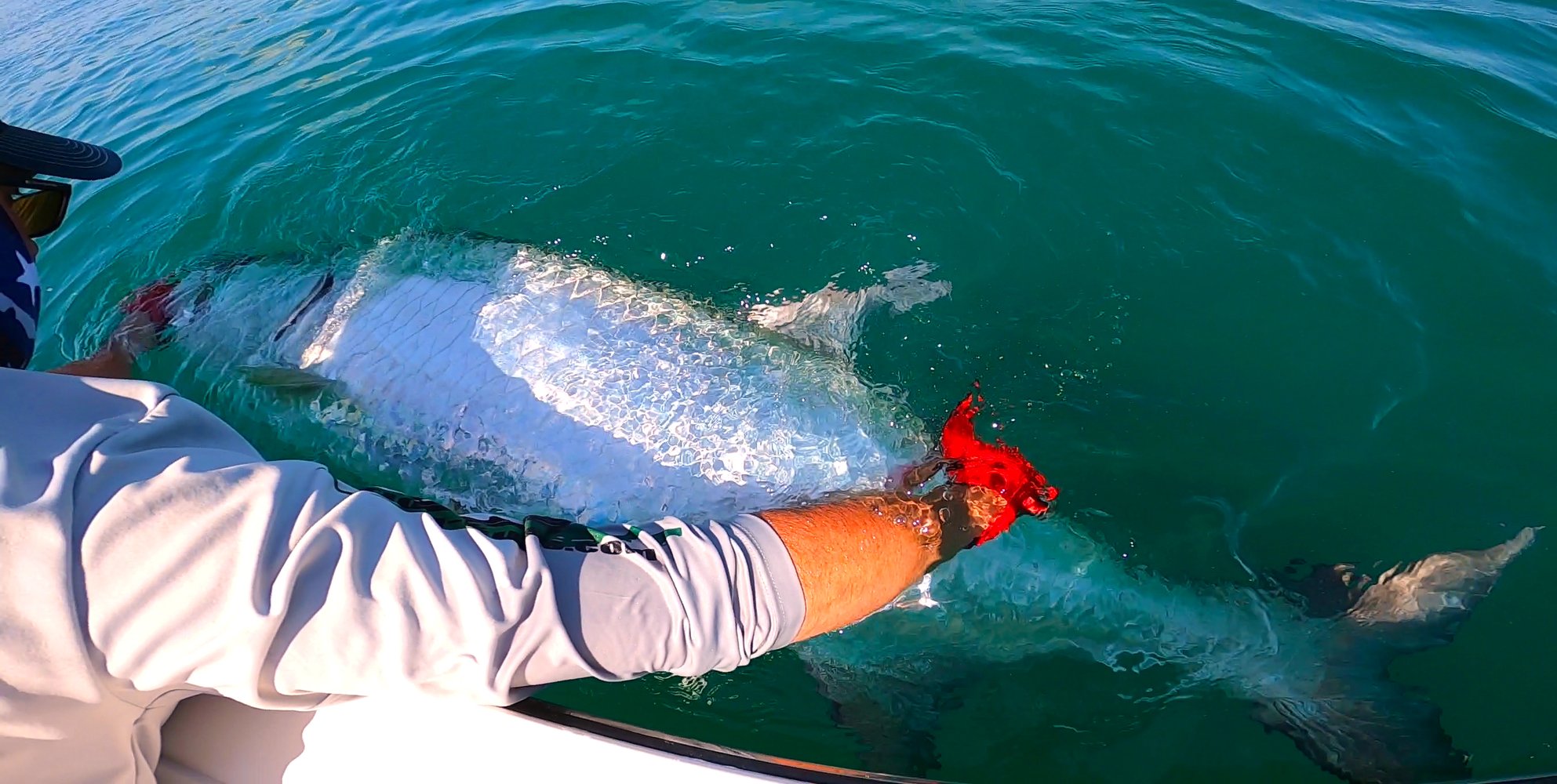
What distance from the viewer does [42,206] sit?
2.43m

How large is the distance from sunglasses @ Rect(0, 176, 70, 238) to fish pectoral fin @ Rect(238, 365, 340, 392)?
1.46m

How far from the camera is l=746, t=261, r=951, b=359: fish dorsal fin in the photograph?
4.30 metres

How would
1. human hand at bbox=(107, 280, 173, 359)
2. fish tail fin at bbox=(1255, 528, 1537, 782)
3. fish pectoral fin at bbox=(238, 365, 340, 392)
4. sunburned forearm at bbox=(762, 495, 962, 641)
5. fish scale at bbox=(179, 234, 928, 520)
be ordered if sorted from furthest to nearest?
1. human hand at bbox=(107, 280, 173, 359)
2. fish pectoral fin at bbox=(238, 365, 340, 392)
3. fish scale at bbox=(179, 234, 928, 520)
4. fish tail fin at bbox=(1255, 528, 1537, 782)
5. sunburned forearm at bbox=(762, 495, 962, 641)

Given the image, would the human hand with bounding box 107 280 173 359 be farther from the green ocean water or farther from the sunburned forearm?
the sunburned forearm

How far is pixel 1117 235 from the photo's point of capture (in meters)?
4.92

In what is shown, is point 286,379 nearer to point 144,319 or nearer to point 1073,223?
point 144,319

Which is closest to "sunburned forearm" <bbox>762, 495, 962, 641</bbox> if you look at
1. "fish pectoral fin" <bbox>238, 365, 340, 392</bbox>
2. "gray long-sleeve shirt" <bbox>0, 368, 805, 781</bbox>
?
"gray long-sleeve shirt" <bbox>0, 368, 805, 781</bbox>

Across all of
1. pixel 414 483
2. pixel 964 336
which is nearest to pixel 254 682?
pixel 414 483

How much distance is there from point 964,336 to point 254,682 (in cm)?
364

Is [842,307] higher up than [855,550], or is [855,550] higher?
[855,550]

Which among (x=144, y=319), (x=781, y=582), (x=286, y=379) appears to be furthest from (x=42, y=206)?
(x=781, y=582)

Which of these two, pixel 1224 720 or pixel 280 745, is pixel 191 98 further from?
pixel 1224 720

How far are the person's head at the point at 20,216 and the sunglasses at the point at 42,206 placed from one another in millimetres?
11

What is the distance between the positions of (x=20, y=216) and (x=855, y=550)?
8.25ft
